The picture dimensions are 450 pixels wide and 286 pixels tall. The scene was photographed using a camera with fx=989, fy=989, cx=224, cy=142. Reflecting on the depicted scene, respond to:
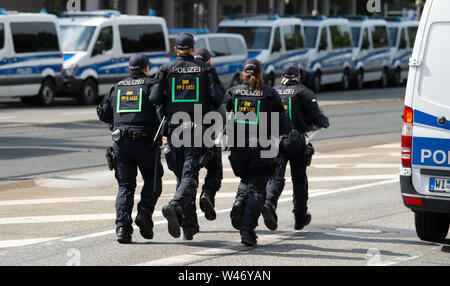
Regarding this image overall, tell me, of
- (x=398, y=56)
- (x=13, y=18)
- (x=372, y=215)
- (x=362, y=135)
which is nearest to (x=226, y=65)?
(x=13, y=18)

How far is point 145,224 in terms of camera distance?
8711 mm

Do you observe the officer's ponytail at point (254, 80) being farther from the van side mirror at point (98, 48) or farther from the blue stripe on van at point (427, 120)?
the van side mirror at point (98, 48)

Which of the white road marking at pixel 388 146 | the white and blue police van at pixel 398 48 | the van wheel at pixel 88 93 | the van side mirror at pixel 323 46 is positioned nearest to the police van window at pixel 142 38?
the van wheel at pixel 88 93

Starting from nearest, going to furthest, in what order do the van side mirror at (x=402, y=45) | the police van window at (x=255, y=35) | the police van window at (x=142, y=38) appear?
the police van window at (x=142, y=38), the police van window at (x=255, y=35), the van side mirror at (x=402, y=45)

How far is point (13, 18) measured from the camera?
2427cm

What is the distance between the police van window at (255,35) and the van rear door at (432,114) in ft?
76.3

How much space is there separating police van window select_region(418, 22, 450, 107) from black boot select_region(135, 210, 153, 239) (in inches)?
103

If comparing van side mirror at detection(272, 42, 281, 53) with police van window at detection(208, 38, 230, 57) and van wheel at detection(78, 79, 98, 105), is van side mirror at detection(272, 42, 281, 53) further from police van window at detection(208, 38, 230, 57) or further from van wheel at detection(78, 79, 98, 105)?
van wheel at detection(78, 79, 98, 105)

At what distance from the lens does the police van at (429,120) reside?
8.32m

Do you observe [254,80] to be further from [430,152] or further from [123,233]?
[123,233]

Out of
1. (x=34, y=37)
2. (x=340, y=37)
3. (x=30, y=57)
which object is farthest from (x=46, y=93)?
(x=340, y=37)

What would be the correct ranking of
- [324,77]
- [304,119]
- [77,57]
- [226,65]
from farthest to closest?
[324,77] < [226,65] < [77,57] < [304,119]

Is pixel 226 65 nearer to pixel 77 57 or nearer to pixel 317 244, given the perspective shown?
pixel 77 57
